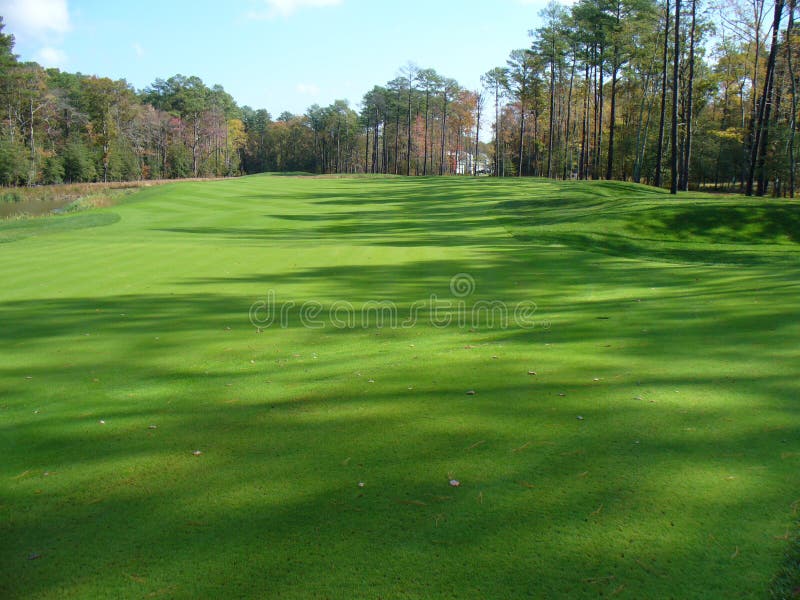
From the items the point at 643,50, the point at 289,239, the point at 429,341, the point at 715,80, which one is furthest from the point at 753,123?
the point at 429,341

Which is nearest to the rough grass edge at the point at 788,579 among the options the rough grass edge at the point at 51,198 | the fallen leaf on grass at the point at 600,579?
the fallen leaf on grass at the point at 600,579

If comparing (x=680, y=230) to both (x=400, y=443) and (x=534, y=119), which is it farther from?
(x=534, y=119)

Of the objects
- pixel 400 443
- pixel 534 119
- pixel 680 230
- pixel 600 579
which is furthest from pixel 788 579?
pixel 534 119

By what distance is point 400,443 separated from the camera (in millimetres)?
4148

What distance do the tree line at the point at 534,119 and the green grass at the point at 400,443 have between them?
23.7 metres

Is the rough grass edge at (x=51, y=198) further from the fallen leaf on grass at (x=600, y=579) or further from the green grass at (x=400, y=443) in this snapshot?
the fallen leaf on grass at (x=600, y=579)

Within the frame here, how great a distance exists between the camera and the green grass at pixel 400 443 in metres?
2.79

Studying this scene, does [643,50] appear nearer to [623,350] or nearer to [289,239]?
[289,239]

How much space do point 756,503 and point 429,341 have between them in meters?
4.40

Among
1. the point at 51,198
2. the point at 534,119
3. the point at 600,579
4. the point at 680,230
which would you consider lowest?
the point at 600,579

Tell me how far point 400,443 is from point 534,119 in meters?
80.3

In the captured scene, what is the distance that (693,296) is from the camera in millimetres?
9297

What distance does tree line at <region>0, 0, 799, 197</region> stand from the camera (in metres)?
41.4

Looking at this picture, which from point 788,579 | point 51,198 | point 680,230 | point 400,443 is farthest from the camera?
point 51,198
